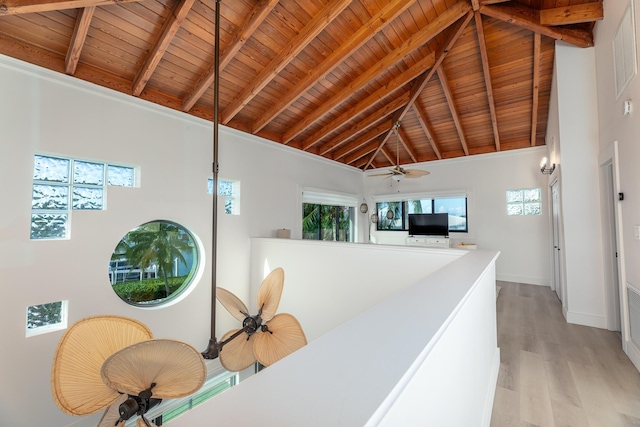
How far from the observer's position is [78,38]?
2543 mm

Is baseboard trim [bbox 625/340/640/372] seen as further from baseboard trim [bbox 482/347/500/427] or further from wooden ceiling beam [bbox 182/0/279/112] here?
wooden ceiling beam [bbox 182/0/279/112]

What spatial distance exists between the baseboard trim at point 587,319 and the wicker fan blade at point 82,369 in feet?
16.1

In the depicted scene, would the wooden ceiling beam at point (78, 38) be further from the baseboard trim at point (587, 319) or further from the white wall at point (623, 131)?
the baseboard trim at point (587, 319)

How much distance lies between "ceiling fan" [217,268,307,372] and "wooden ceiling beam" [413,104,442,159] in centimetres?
466

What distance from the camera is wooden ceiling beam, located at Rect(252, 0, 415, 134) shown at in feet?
9.44

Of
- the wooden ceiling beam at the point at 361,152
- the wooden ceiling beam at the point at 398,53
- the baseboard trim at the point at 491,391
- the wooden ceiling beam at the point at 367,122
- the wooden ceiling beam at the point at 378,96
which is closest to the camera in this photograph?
the baseboard trim at the point at 491,391

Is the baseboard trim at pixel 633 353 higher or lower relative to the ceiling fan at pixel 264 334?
lower

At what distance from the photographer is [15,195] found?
2602 millimetres

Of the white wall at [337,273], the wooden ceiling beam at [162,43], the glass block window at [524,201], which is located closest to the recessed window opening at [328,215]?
the white wall at [337,273]

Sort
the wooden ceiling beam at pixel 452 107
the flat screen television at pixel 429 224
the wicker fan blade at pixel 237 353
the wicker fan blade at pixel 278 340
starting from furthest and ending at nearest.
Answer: the flat screen television at pixel 429 224
the wooden ceiling beam at pixel 452 107
the wicker fan blade at pixel 237 353
the wicker fan blade at pixel 278 340

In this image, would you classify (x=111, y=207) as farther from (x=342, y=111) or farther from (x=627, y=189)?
(x=627, y=189)

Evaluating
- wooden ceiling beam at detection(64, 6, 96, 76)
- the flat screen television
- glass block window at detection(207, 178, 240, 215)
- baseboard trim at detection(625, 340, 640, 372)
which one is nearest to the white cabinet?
the flat screen television

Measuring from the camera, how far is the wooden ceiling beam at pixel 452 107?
14.2 ft

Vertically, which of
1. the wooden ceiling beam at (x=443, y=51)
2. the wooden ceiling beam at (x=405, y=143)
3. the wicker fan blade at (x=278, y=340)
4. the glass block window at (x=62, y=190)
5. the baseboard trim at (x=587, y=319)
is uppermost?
the wooden ceiling beam at (x=443, y=51)
